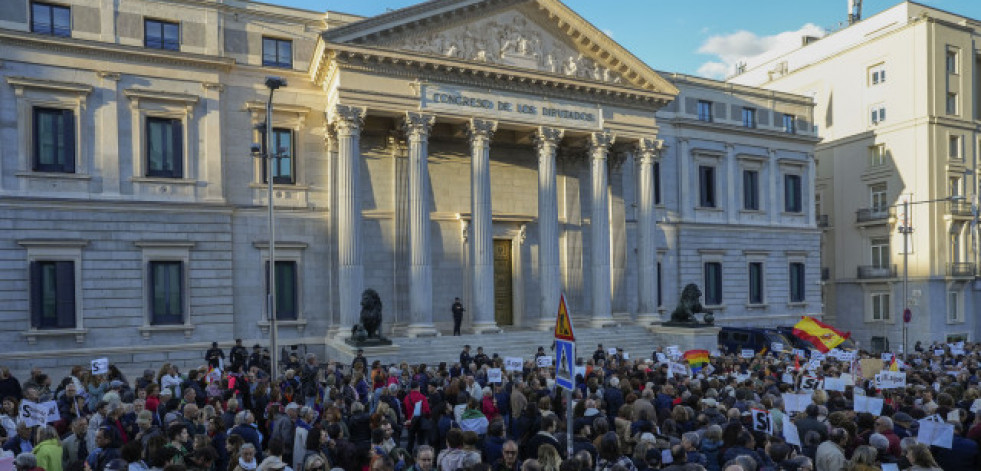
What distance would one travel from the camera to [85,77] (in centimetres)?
2588

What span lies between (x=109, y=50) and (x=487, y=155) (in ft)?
50.0

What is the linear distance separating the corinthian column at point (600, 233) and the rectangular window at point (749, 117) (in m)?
14.4

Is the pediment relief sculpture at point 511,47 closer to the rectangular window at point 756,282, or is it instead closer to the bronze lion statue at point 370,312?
the bronze lion statue at point 370,312

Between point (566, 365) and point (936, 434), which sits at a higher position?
point (566, 365)

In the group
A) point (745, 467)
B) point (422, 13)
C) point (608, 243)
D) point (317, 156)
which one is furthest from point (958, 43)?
point (745, 467)

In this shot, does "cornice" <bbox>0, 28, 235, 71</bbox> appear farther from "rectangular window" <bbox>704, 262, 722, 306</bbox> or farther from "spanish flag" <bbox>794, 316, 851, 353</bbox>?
"rectangular window" <bbox>704, 262, 722, 306</bbox>

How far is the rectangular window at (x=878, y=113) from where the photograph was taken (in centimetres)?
4775

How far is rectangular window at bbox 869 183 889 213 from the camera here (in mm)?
47594

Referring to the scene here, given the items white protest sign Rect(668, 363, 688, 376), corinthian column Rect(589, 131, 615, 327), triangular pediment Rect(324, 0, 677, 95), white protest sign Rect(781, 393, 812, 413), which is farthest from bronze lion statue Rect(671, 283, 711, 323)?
white protest sign Rect(781, 393, 812, 413)

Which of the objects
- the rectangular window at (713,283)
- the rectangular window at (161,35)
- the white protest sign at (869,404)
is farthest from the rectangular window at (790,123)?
the rectangular window at (161,35)

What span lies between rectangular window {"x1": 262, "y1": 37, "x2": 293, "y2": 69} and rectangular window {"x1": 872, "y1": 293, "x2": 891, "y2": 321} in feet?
136

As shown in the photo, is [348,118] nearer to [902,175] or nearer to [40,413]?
[40,413]

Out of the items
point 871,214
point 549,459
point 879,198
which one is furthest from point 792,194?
point 549,459

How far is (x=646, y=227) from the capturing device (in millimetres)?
34125
